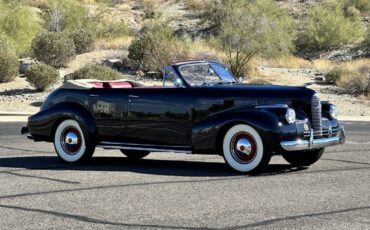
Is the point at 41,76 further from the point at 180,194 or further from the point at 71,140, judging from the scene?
the point at 180,194

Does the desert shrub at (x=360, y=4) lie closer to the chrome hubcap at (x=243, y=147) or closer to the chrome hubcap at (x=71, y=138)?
the chrome hubcap at (x=71, y=138)

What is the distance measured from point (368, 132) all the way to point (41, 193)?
12.1 metres

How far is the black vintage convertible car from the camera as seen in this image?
10.4m

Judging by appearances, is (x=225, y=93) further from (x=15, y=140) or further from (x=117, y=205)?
(x=15, y=140)

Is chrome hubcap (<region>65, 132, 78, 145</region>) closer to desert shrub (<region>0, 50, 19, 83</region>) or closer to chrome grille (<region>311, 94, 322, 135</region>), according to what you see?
chrome grille (<region>311, 94, 322, 135</region>)

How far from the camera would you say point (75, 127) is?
1209 cm

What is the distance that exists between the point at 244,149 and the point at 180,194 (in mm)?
1913

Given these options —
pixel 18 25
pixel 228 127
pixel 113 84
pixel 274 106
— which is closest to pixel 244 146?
pixel 228 127

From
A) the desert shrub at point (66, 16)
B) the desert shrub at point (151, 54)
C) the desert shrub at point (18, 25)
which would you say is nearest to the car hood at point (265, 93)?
the desert shrub at point (151, 54)

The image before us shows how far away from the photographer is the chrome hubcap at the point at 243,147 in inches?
412

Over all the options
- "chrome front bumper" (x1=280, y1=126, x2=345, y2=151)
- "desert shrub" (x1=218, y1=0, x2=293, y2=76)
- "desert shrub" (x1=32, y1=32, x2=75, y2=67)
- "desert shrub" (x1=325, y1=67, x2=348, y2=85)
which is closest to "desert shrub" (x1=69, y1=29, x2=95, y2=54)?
"desert shrub" (x1=32, y1=32, x2=75, y2=67)

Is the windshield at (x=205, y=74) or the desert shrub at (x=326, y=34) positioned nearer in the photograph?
the windshield at (x=205, y=74)

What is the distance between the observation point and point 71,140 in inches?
479

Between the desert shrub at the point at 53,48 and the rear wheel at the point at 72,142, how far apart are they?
23.4m
